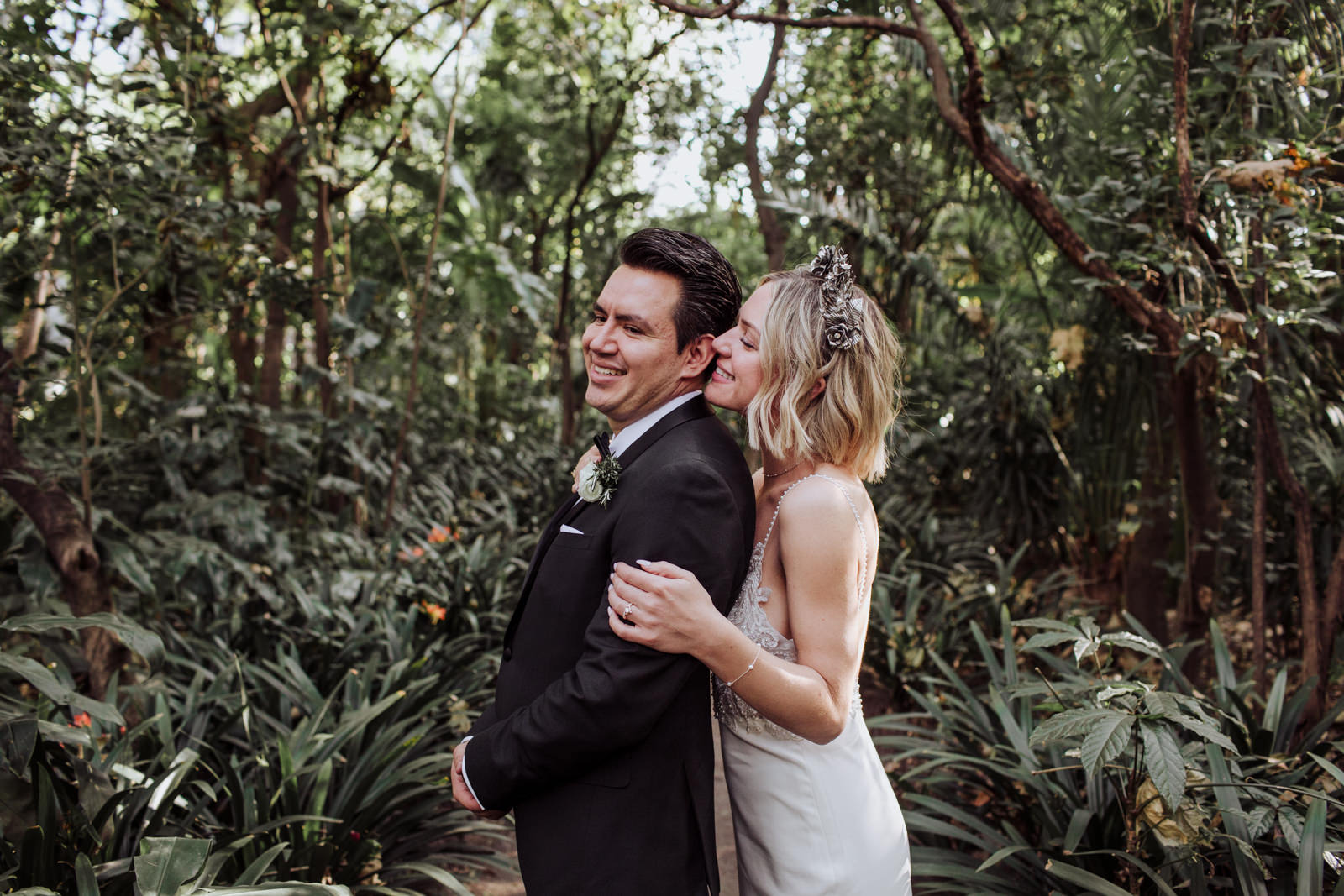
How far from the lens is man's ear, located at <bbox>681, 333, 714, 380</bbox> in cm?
187

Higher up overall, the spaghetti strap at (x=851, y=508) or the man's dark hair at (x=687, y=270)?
the man's dark hair at (x=687, y=270)

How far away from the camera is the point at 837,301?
184cm

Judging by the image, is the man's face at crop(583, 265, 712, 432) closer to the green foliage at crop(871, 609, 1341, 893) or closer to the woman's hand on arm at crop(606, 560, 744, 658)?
the woman's hand on arm at crop(606, 560, 744, 658)

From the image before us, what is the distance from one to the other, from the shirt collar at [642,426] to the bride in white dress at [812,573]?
0.08 meters

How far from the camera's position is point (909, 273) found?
6.99 m

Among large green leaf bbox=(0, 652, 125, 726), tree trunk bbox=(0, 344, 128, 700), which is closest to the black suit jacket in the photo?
large green leaf bbox=(0, 652, 125, 726)

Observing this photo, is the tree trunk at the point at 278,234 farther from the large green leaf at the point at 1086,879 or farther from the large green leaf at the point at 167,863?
the large green leaf at the point at 1086,879

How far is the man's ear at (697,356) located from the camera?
6.12ft

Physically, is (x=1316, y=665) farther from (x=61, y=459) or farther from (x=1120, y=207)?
(x=61, y=459)

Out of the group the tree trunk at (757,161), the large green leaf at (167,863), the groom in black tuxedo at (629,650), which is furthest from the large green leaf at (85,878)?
the tree trunk at (757,161)

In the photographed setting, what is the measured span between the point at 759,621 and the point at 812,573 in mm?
189

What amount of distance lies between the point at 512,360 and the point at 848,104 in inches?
287

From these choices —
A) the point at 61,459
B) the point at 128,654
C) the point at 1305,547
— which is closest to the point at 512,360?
the point at 61,459

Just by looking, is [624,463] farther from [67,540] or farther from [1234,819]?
[67,540]
